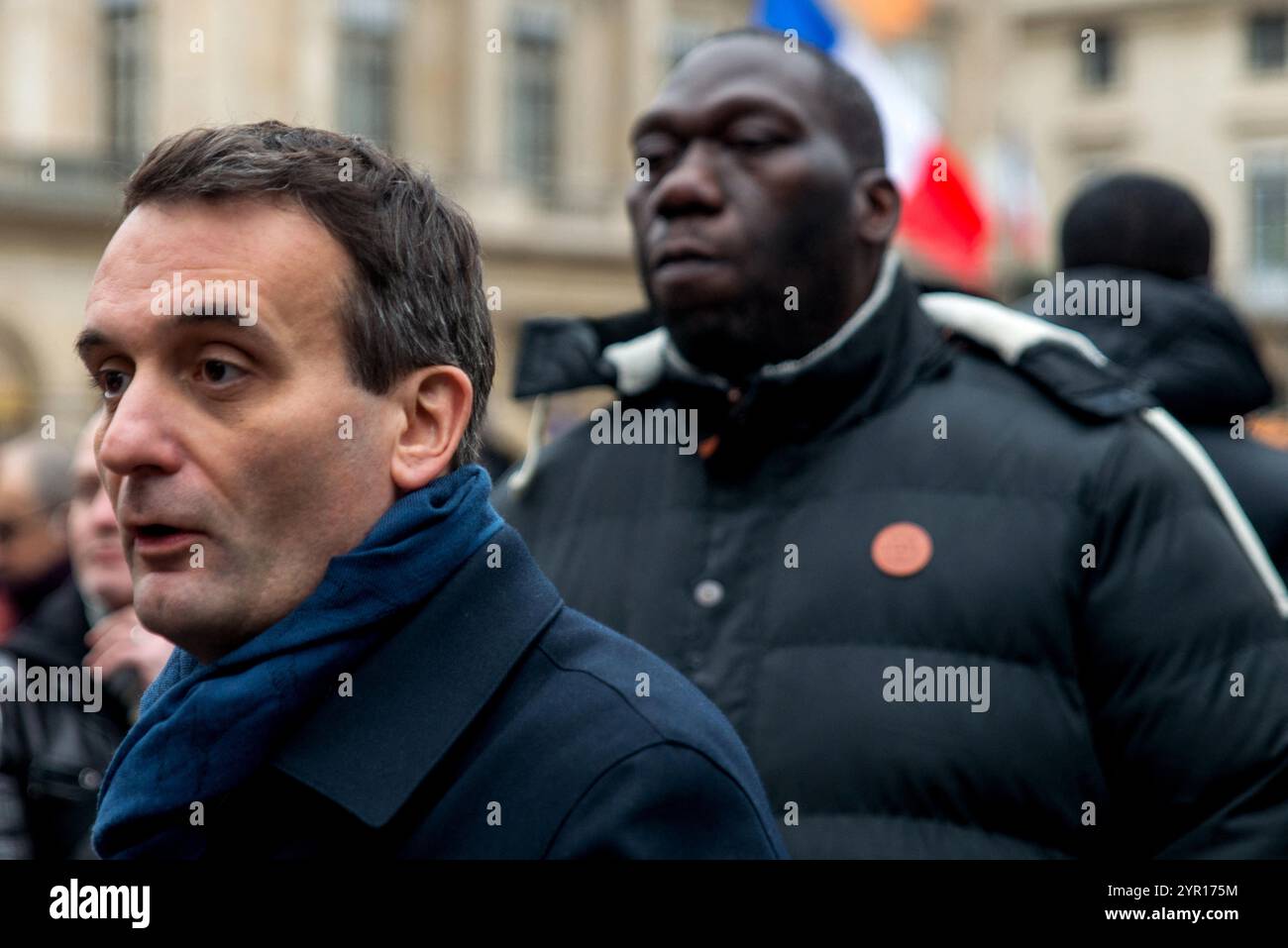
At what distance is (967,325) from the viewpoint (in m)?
3.70

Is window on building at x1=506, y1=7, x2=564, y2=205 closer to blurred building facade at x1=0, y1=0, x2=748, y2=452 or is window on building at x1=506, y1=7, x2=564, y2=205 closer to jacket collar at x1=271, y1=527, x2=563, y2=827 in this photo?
blurred building facade at x1=0, y1=0, x2=748, y2=452

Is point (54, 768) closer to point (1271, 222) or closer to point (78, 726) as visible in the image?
point (78, 726)

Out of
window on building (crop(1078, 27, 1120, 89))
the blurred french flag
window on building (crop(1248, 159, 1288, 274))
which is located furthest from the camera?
window on building (crop(1078, 27, 1120, 89))

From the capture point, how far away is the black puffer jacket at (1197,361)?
14.4ft

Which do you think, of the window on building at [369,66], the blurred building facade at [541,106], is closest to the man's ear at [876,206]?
the blurred building facade at [541,106]

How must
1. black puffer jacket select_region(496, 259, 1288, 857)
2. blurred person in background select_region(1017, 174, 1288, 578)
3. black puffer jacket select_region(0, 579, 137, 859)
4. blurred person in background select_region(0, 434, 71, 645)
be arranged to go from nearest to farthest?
black puffer jacket select_region(496, 259, 1288, 857) < blurred person in background select_region(1017, 174, 1288, 578) < black puffer jacket select_region(0, 579, 137, 859) < blurred person in background select_region(0, 434, 71, 645)

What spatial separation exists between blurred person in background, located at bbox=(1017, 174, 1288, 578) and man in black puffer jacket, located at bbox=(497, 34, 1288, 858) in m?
0.81

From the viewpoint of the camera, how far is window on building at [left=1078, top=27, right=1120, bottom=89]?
149 feet

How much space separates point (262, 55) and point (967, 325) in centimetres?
2838

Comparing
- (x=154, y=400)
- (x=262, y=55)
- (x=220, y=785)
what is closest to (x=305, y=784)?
(x=220, y=785)

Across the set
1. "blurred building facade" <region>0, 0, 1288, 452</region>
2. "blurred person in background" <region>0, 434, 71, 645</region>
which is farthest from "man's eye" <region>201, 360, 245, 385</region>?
"blurred building facade" <region>0, 0, 1288, 452</region>

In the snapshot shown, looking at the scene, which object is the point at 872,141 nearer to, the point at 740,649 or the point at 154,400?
the point at 740,649

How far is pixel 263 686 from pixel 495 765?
257 millimetres

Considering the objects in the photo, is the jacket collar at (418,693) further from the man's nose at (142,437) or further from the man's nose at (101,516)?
the man's nose at (101,516)
